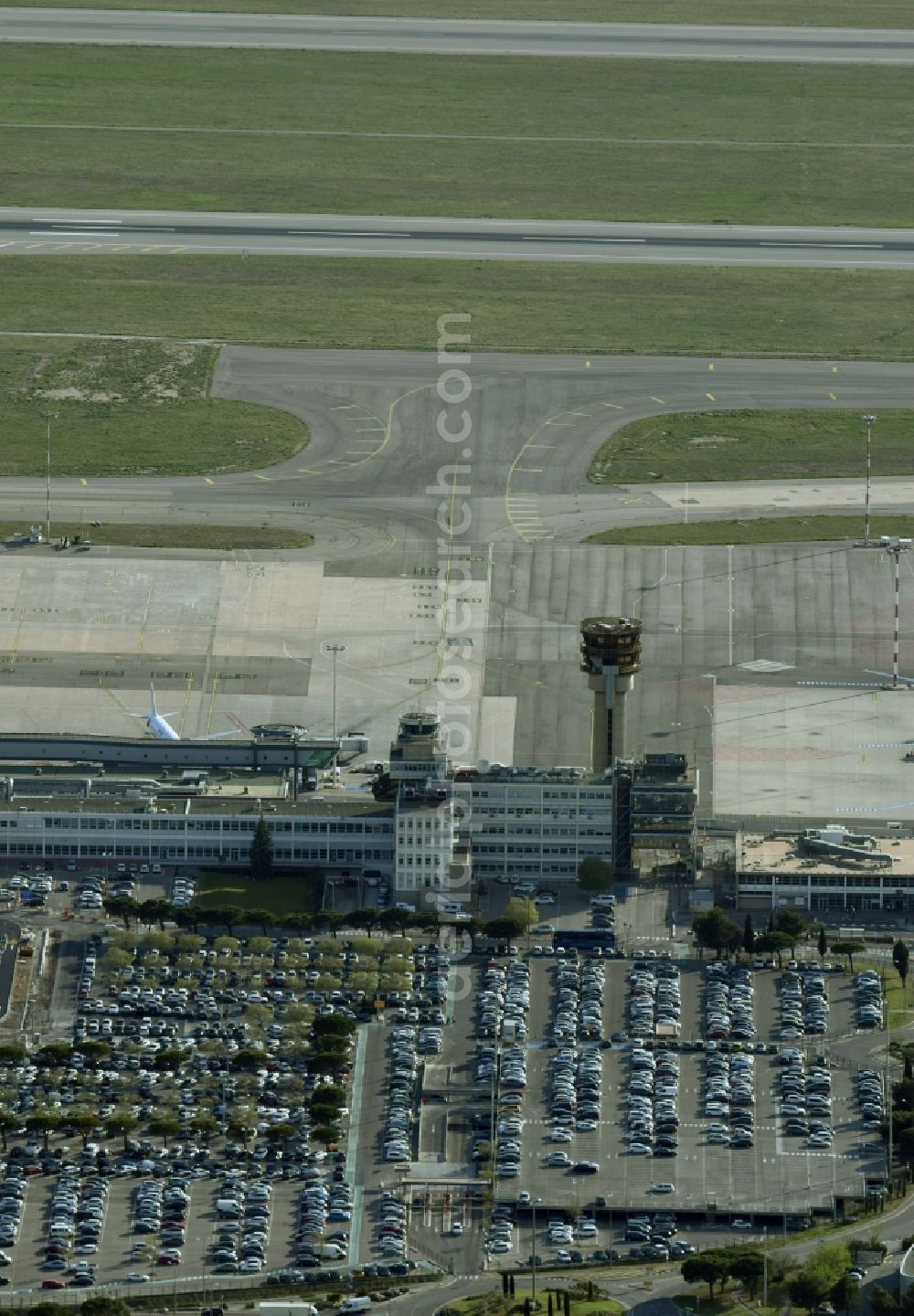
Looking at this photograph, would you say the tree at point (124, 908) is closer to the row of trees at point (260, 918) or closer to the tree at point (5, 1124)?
the row of trees at point (260, 918)

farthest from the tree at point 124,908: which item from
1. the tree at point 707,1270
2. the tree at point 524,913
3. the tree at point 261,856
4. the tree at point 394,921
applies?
the tree at point 707,1270

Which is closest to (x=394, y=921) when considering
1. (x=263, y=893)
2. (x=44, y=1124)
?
(x=263, y=893)

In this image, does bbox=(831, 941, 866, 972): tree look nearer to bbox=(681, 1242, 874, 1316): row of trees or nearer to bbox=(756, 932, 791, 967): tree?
bbox=(756, 932, 791, 967): tree

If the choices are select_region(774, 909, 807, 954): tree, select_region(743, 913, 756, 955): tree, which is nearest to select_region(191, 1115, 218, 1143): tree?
select_region(743, 913, 756, 955): tree

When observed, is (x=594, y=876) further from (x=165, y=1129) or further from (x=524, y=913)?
(x=165, y=1129)

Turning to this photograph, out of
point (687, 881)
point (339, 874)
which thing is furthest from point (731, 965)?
point (339, 874)
